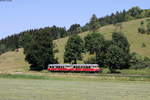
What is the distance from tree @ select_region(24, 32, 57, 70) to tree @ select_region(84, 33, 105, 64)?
17182mm

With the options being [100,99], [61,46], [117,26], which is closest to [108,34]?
[117,26]

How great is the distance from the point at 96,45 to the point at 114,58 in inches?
971

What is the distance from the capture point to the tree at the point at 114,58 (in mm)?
93250

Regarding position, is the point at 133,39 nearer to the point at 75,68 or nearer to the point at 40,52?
the point at 40,52

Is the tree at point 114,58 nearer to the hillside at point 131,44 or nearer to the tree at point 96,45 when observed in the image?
the tree at point 96,45

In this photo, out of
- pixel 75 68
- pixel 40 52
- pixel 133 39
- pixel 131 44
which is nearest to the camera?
pixel 75 68

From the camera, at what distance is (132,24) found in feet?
614

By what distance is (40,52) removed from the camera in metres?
110

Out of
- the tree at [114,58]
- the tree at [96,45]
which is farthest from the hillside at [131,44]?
the tree at [114,58]

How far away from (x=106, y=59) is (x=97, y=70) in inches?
244

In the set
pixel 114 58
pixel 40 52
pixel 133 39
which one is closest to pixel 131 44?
pixel 133 39

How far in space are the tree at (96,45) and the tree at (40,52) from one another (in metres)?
17.2

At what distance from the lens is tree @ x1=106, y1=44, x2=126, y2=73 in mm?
93250

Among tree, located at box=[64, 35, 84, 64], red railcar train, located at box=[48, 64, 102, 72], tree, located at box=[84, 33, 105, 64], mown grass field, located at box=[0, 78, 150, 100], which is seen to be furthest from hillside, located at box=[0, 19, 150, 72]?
mown grass field, located at box=[0, 78, 150, 100]
